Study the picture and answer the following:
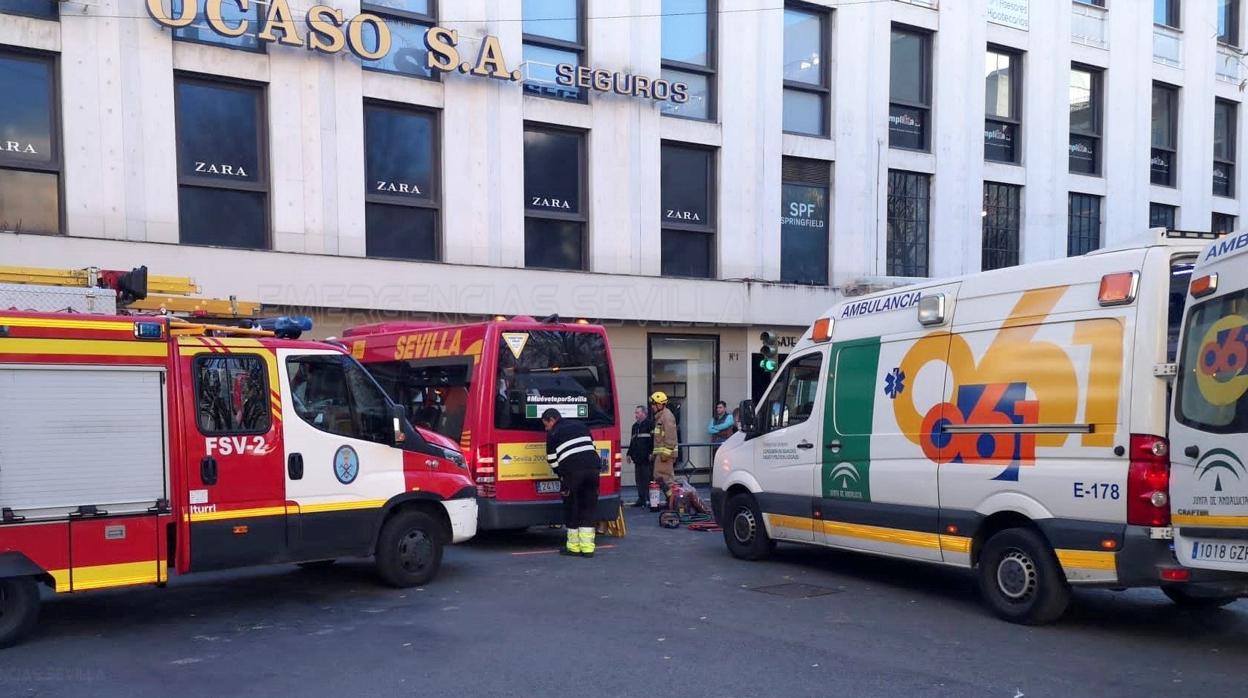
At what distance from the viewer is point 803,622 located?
25.8 feet

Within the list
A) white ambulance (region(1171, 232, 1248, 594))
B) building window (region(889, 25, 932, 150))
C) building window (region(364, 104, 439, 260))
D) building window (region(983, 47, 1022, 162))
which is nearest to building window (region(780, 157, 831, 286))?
building window (region(889, 25, 932, 150))

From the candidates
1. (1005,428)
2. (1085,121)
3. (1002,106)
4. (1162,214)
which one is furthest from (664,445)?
(1162,214)

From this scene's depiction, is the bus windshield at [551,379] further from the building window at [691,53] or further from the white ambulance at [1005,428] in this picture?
the building window at [691,53]

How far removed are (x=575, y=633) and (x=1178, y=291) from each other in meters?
4.83

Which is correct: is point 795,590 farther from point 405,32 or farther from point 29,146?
point 29,146

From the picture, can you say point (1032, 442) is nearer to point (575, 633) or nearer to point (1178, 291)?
point (1178, 291)

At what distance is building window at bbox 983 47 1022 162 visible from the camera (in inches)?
818

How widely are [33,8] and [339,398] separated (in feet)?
26.0

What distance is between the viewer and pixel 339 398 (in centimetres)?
872

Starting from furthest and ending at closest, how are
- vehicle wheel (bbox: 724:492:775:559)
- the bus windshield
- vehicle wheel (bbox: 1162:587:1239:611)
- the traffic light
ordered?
1. the traffic light
2. the bus windshield
3. vehicle wheel (bbox: 724:492:775:559)
4. vehicle wheel (bbox: 1162:587:1239:611)

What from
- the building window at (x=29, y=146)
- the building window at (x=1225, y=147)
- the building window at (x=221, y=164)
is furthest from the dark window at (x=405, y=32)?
the building window at (x=1225, y=147)

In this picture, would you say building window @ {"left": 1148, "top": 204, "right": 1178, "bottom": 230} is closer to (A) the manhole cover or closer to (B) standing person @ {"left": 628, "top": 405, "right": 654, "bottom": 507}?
(B) standing person @ {"left": 628, "top": 405, "right": 654, "bottom": 507}

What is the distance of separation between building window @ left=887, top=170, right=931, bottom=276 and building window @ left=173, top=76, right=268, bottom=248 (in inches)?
453

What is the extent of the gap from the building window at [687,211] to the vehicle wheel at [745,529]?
7.48 m
